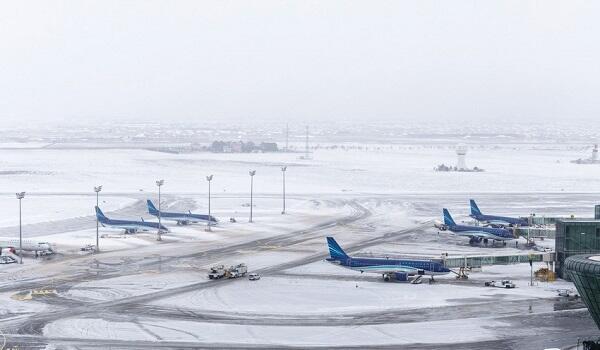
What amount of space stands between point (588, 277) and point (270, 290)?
28.4 m

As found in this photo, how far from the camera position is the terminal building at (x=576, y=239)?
77125 mm

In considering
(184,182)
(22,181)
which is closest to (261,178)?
(184,182)

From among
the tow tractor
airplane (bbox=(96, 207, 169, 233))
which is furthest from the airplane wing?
airplane (bbox=(96, 207, 169, 233))

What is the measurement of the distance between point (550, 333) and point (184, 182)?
120854 millimetres

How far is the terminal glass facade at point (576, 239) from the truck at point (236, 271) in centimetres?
2692

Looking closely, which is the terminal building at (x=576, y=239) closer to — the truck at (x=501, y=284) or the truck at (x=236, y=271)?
the truck at (x=501, y=284)

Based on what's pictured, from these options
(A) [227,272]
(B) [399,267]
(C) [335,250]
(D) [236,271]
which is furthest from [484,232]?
(A) [227,272]

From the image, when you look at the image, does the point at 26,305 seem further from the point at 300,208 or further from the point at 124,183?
the point at 124,183

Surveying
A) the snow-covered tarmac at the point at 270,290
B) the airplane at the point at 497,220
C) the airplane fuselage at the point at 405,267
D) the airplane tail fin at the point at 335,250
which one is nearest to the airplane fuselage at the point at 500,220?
the airplane at the point at 497,220

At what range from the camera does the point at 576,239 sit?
7788 cm

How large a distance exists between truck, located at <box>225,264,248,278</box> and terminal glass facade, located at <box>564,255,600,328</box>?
32393mm

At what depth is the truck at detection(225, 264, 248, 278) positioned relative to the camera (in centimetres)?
7738

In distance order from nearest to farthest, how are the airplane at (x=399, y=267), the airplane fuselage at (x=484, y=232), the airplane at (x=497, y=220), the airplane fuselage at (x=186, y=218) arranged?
the airplane at (x=399, y=267)
the airplane fuselage at (x=484, y=232)
the airplane at (x=497, y=220)
the airplane fuselage at (x=186, y=218)

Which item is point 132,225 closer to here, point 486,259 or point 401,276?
point 401,276
